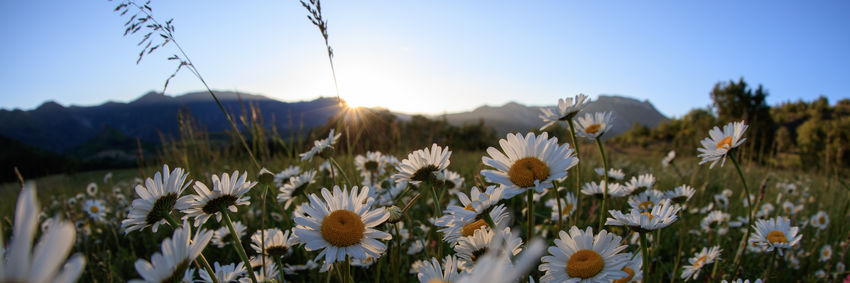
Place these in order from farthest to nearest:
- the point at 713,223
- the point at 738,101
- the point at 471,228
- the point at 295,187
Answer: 1. the point at 738,101
2. the point at 713,223
3. the point at 295,187
4. the point at 471,228

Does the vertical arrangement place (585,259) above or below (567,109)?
below

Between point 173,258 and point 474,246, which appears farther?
point 474,246

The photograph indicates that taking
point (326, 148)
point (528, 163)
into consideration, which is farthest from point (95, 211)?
point (528, 163)

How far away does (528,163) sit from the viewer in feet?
3.70

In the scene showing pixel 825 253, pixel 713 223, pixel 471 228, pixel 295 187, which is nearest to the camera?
pixel 471 228

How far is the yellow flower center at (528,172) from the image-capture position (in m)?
1.08

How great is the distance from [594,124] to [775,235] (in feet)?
2.97

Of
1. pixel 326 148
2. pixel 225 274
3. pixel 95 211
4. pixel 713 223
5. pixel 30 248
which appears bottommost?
pixel 95 211

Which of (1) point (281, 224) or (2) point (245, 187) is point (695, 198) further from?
(2) point (245, 187)

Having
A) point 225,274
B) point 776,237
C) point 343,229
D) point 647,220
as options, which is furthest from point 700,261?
point 225,274

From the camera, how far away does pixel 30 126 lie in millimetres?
95688

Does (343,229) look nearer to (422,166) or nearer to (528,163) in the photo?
(422,166)

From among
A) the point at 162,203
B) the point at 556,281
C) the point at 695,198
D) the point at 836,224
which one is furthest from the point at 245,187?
the point at 836,224

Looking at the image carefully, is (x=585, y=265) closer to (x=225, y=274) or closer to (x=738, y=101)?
(x=225, y=274)
